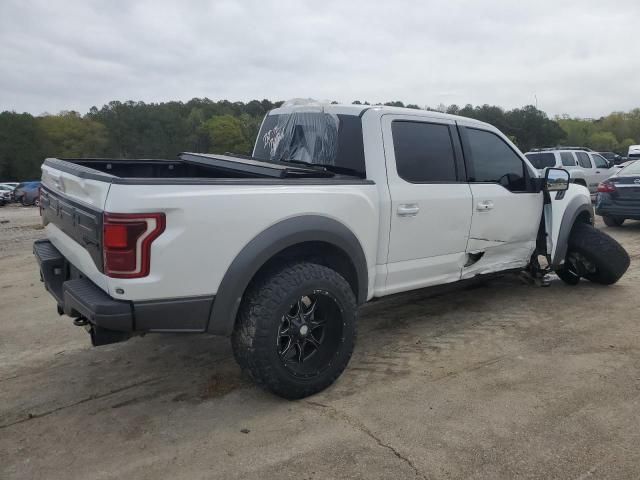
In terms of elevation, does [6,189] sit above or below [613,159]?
below

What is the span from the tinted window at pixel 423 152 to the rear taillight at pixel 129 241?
1871mm

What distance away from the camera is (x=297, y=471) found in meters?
2.60

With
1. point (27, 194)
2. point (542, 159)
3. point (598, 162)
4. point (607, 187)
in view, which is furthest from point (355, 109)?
point (27, 194)

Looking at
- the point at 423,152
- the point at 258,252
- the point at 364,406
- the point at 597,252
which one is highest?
the point at 423,152

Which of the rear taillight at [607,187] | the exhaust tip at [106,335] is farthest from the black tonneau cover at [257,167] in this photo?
the rear taillight at [607,187]

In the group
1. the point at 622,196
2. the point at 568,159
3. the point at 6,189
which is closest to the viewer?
the point at 622,196

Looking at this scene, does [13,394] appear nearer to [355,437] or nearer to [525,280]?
[355,437]

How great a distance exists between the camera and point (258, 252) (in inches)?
118

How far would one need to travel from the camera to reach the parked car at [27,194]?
28297 mm

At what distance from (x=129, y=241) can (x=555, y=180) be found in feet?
13.0

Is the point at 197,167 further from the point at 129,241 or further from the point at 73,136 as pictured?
the point at 73,136

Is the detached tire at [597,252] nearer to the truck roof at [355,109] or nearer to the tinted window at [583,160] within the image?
the truck roof at [355,109]

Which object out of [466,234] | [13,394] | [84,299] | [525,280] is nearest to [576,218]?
[525,280]

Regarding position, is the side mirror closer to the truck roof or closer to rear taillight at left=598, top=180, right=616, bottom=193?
the truck roof
